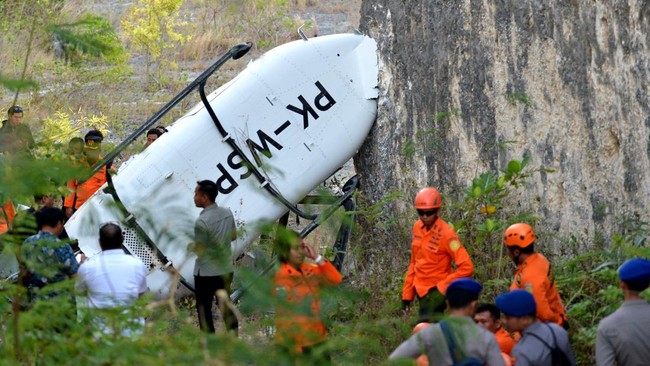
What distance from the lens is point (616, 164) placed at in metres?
9.47

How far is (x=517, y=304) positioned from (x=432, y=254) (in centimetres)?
204

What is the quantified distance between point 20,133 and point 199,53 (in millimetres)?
14713

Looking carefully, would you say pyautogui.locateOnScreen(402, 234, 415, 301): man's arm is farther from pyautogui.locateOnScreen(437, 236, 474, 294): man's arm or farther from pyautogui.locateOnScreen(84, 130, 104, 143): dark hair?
pyautogui.locateOnScreen(84, 130, 104, 143): dark hair

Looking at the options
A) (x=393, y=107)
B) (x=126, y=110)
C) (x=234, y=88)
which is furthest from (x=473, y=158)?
(x=126, y=110)

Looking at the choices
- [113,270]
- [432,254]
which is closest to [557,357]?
[432,254]

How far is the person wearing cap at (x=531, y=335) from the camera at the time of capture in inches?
271

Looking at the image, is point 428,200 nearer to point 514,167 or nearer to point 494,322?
point 514,167

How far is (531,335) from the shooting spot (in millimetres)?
6941

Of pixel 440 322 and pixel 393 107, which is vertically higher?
pixel 440 322

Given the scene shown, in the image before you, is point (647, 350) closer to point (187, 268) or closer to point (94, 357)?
point (94, 357)

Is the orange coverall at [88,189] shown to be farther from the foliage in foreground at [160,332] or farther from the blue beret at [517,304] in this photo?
the blue beret at [517,304]

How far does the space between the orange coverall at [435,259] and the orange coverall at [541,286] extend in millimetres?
780

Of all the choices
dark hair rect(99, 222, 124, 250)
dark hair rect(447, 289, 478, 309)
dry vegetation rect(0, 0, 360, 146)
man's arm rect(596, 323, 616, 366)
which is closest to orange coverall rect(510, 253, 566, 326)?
man's arm rect(596, 323, 616, 366)

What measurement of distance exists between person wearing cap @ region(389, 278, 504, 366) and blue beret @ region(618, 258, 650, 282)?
78 cm
